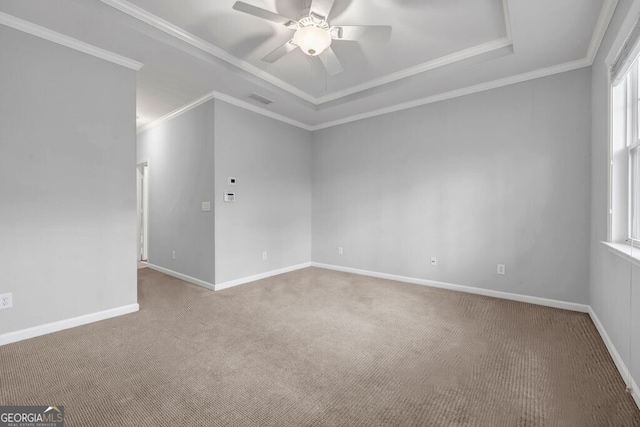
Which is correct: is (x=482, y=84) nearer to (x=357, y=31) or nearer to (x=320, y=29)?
(x=357, y=31)

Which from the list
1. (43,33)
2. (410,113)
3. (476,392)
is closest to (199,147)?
(43,33)

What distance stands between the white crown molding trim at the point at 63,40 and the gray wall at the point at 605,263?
4.17m

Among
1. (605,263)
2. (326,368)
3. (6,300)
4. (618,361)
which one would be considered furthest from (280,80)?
(618,361)

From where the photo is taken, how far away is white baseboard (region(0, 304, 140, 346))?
228 centimetres

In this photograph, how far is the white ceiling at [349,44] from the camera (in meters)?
2.27

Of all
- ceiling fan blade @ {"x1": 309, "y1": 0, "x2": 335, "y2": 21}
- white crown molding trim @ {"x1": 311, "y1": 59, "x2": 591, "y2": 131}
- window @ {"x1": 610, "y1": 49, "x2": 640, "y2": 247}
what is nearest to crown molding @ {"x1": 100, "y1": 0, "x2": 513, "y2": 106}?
white crown molding trim @ {"x1": 311, "y1": 59, "x2": 591, "y2": 131}

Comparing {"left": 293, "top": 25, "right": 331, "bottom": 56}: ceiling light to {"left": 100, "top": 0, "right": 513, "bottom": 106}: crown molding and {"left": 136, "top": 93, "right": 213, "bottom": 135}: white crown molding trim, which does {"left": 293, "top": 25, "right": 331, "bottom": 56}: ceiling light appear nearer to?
{"left": 100, "top": 0, "right": 513, "bottom": 106}: crown molding

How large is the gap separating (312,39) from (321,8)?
0.81 ft

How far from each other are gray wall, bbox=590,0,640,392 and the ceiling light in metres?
2.02

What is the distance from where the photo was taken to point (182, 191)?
14.3 feet

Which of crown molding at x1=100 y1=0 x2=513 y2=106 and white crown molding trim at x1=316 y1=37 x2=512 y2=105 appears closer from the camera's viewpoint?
crown molding at x1=100 y1=0 x2=513 y2=106

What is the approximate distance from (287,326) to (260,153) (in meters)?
2.79

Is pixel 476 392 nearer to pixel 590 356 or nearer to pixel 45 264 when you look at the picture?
pixel 590 356

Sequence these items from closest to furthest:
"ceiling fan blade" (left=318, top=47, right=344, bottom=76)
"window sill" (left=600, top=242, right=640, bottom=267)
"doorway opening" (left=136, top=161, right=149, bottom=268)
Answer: "window sill" (left=600, top=242, right=640, bottom=267) < "ceiling fan blade" (left=318, top=47, right=344, bottom=76) < "doorway opening" (left=136, top=161, right=149, bottom=268)
